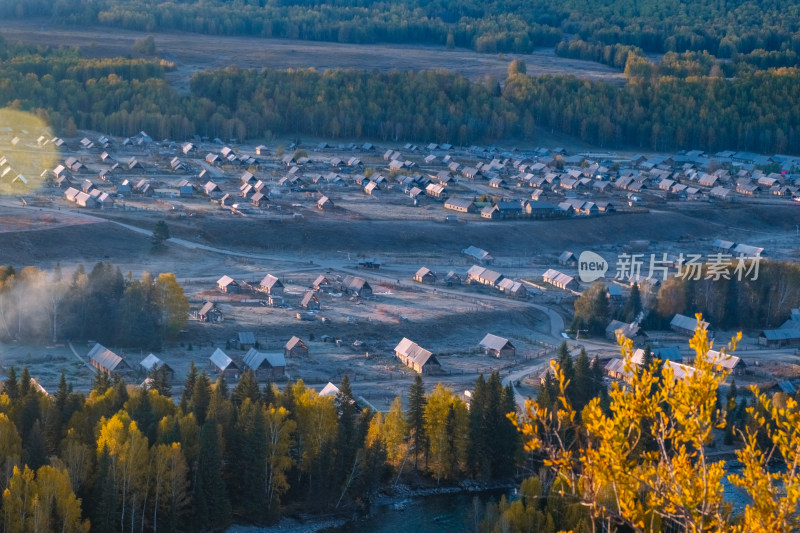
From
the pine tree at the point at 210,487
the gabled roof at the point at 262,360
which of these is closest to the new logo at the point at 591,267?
the gabled roof at the point at 262,360

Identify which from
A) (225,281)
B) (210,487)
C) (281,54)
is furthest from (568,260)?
(281,54)

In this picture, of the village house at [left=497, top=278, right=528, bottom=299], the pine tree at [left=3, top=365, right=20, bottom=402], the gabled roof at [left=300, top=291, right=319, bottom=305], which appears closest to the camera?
the pine tree at [left=3, top=365, right=20, bottom=402]

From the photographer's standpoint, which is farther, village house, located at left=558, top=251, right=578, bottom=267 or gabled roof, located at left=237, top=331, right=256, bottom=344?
village house, located at left=558, top=251, right=578, bottom=267

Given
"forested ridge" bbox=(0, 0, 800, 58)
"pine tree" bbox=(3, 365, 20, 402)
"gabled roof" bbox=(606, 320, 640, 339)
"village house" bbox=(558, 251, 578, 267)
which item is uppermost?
"forested ridge" bbox=(0, 0, 800, 58)

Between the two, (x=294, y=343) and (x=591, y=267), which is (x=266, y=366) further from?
(x=591, y=267)

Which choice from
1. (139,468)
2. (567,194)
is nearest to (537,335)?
(139,468)

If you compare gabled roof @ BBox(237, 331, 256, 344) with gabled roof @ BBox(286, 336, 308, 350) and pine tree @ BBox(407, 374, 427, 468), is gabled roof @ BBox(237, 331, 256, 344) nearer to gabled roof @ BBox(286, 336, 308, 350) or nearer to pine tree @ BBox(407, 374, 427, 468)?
gabled roof @ BBox(286, 336, 308, 350)

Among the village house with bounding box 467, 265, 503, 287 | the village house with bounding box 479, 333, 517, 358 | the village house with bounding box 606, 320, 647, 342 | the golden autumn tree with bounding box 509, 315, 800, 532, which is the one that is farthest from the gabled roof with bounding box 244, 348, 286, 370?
the golden autumn tree with bounding box 509, 315, 800, 532
